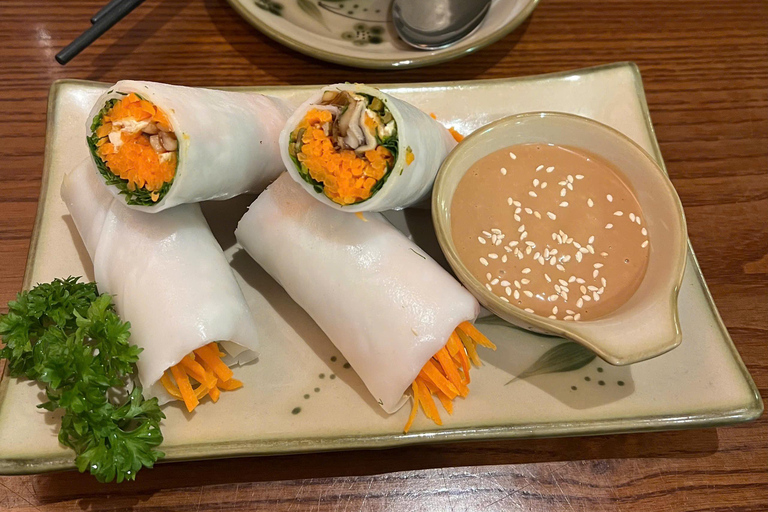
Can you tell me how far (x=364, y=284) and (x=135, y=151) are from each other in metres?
0.88

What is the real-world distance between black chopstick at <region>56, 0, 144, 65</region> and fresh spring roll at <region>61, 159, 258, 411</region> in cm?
89

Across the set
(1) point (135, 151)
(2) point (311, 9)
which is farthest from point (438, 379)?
(2) point (311, 9)

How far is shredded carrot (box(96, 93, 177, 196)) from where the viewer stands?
5.63 feet

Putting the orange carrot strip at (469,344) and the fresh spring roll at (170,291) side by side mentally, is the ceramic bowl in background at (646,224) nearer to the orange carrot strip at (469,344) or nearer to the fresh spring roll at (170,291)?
the orange carrot strip at (469,344)

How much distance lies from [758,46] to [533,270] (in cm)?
248

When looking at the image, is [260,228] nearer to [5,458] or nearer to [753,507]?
[5,458]

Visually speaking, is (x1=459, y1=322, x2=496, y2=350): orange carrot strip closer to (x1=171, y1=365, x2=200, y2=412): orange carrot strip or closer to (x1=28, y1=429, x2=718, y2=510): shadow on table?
(x1=28, y1=429, x2=718, y2=510): shadow on table

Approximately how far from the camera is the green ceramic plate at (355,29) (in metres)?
2.62

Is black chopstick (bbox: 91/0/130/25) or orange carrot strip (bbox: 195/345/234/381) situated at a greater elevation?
black chopstick (bbox: 91/0/130/25)

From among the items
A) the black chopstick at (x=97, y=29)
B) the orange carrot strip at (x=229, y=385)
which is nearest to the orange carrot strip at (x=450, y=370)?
the orange carrot strip at (x=229, y=385)

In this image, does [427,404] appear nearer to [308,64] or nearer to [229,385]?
[229,385]

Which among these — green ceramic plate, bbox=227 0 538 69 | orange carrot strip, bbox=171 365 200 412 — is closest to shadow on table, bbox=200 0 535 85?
green ceramic plate, bbox=227 0 538 69

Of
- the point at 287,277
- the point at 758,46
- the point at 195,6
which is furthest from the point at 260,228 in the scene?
the point at 758,46

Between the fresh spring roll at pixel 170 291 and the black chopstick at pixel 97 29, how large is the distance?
887mm
